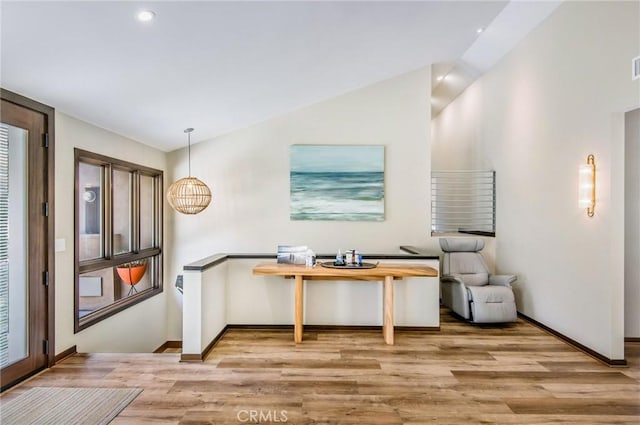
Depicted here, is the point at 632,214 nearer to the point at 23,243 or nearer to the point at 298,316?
the point at 298,316

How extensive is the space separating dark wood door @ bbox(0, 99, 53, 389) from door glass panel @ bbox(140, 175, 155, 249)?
72.5 inches

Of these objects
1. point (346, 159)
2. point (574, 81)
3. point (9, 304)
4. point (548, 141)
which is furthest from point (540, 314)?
point (9, 304)

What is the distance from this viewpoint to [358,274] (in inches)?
151

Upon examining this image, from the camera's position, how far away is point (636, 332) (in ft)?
13.3

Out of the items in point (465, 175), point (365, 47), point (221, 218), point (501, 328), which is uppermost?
point (365, 47)

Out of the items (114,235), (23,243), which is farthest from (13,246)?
(114,235)

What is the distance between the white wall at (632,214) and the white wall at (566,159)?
549 millimetres

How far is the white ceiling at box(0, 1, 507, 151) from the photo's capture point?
2488 millimetres

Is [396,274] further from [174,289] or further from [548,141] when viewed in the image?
[174,289]

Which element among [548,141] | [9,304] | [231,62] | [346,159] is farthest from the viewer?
[346,159]

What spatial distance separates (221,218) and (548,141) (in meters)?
4.43

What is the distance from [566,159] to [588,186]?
544 millimetres

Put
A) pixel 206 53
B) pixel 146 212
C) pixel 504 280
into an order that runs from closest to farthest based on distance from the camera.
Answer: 1. pixel 206 53
2. pixel 504 280
3. pixel 146 212

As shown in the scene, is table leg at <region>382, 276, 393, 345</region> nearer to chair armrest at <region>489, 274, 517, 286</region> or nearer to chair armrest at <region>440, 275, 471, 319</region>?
chair armrest at <region>440, 275, 471, 319</region>
